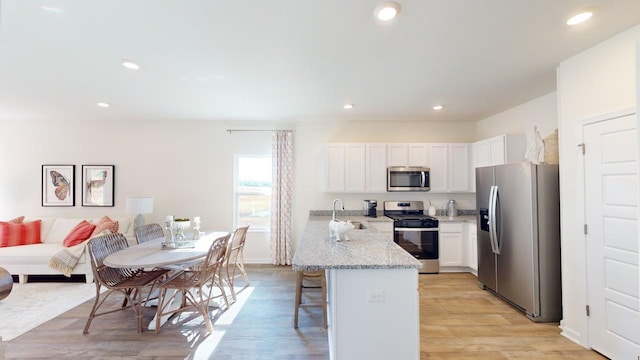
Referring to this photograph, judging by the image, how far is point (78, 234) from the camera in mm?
3988

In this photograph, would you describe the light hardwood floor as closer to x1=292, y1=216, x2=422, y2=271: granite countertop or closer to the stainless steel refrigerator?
the stainless steel refrigerator

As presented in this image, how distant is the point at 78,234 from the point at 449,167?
19.3 feet

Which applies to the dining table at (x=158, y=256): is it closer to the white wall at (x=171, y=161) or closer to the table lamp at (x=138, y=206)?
the table lamp at (x=138, y=206)

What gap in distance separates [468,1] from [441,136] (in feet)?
11.1

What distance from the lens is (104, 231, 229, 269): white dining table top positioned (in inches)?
93.4

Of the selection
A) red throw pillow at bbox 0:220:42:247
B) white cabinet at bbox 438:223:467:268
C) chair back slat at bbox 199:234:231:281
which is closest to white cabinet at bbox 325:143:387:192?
white cabinet at bbox 438:223:467:268

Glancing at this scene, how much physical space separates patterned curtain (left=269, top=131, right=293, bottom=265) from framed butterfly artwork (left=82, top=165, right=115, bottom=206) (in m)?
2.85

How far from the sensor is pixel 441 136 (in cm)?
480

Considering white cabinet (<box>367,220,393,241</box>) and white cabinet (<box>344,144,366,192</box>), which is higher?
white cabinet (<box>344,144,366,192</box>)

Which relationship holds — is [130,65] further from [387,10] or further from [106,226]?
[106,226]

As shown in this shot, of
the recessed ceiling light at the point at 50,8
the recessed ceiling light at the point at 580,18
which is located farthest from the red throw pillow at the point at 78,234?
the recessed ceiling light at the point at 580,18

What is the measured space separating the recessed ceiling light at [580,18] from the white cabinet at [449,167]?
2.64 meters

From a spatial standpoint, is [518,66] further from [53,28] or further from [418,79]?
[53,28]

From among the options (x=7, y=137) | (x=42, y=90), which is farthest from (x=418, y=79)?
(x=7, y=137)
